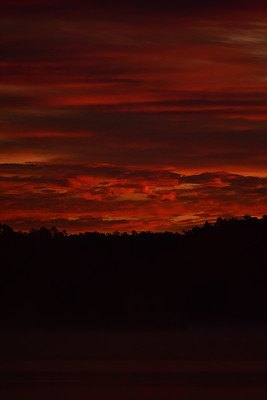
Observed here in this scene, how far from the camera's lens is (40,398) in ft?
94.4

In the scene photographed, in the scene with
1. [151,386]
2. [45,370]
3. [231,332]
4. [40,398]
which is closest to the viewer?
[40,398]

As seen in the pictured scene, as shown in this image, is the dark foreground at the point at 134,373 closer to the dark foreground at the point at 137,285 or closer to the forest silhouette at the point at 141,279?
the dark foreground at the point at 137,285

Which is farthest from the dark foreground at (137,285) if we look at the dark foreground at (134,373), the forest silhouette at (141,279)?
the dark foreground at (134,373)

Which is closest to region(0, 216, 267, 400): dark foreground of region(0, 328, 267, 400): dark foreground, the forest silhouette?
the forest silhouette

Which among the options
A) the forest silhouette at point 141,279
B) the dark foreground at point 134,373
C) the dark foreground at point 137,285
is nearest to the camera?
the dark foreground at point 134,373

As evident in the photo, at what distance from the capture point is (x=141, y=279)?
97000mm

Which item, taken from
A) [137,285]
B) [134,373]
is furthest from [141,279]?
[134,373]

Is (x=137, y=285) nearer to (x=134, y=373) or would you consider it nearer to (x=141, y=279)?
(x=141, y=279)

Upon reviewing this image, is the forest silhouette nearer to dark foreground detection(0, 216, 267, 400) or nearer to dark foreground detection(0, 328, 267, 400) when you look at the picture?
dark foreground detection(0, 216, 267, 400)

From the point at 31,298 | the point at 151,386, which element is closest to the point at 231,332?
the point at 31,298

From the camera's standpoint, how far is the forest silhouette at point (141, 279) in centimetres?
8994

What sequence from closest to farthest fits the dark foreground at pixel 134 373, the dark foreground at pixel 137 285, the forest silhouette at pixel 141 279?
the dark foreground at pixel 134 373, the dark foreground at pixel 137 285, the forest silhouette at pixel 141 279

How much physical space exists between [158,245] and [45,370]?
63.2m

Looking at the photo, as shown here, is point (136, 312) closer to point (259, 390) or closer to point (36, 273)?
point (36, 273)
